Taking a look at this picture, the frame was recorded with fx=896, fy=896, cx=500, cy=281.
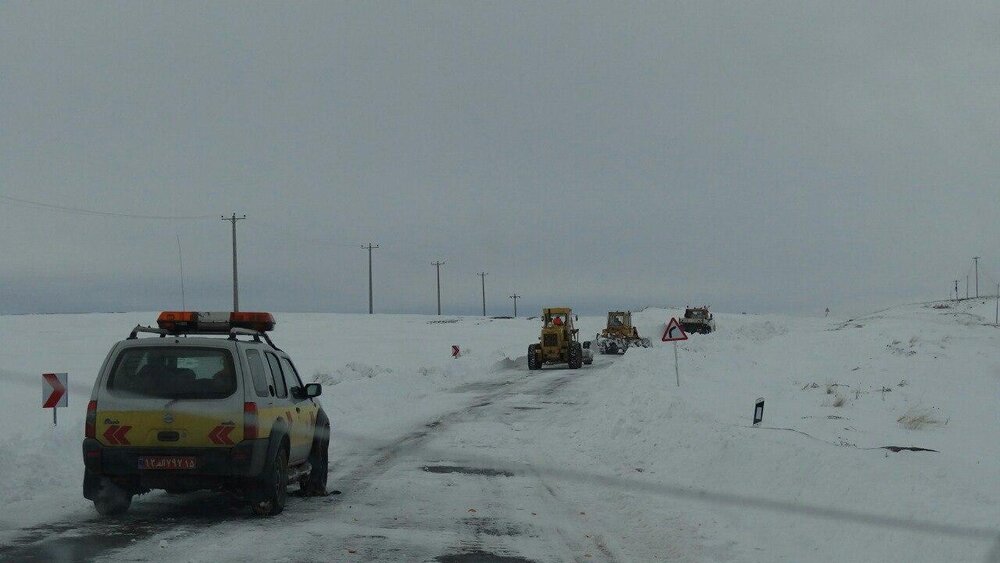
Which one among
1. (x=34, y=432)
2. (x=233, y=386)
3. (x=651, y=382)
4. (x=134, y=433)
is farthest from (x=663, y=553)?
(x=651, y=382)

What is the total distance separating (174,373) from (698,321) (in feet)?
192

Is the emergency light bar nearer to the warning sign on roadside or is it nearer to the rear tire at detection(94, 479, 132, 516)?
the rear tire at detection(94, 479, 132, 516)

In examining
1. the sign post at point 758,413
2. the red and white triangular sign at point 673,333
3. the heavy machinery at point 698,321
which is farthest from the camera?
the heavy machinery at point 698,321

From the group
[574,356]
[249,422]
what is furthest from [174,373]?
[574,356]

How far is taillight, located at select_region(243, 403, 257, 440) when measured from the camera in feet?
27.8

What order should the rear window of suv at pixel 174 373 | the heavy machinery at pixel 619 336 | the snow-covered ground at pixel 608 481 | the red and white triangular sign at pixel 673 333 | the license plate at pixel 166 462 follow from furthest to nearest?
the heavy machinery at pixel 619 336 < the red and white triangular sign at pixel 673 333 < the rear window of suv at pixel 174 373 < the license plate at pixel 166 462 < the snow-covered ground at pixel 608 481

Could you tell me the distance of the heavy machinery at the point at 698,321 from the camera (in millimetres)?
63938

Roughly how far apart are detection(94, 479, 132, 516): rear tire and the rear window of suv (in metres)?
0.98

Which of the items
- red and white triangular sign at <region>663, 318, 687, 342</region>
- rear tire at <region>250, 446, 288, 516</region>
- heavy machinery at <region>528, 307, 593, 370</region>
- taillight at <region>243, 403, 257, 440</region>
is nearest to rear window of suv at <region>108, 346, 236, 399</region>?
taillight at <region>243, 403, 257, 440</region>

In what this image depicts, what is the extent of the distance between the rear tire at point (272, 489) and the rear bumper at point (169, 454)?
25cm

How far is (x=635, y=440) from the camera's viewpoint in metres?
14.3

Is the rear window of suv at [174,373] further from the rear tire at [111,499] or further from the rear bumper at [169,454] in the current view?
the rear tire at [111,499]

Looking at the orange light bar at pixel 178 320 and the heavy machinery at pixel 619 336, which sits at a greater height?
the orange light bar at pixel 178 320

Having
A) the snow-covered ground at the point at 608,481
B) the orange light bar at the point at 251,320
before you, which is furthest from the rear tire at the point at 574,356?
the orange light bar at the point at 251,320
